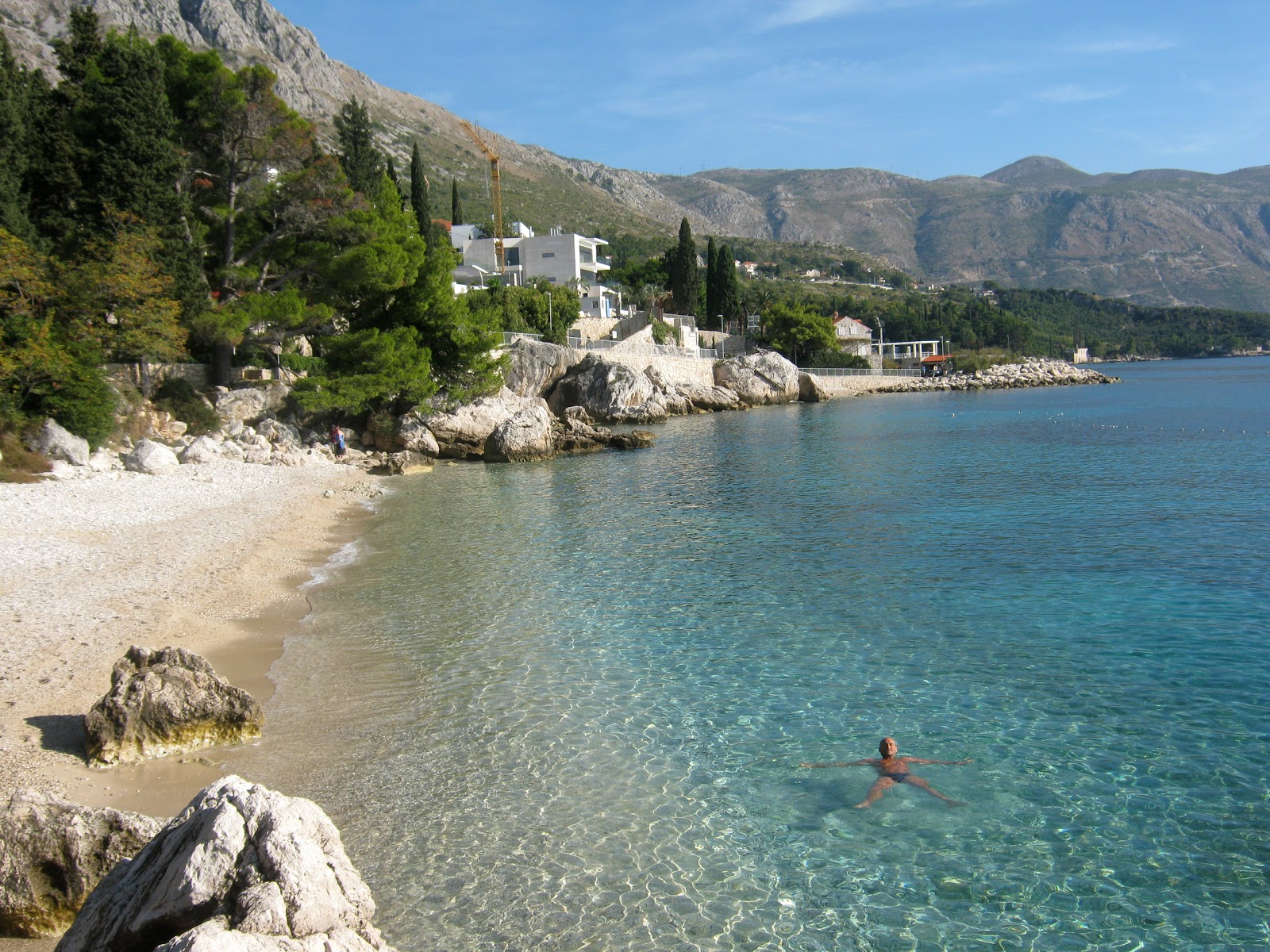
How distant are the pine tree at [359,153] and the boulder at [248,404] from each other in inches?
568

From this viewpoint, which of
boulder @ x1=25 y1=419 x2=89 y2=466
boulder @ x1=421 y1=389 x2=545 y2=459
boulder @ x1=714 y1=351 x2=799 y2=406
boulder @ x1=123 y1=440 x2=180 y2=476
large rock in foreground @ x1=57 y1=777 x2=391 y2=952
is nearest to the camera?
large rock in foreground @ x1=57 y1=777 x2=391 y2=952

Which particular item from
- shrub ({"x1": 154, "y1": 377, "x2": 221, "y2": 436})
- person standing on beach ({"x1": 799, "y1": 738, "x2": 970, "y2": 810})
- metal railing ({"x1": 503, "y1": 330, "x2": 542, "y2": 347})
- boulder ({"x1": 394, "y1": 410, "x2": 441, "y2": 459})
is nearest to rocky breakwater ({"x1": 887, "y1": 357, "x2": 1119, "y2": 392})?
metal railing ({"x1": 503, "y1": 330, "x2": 542, "y2": 347})

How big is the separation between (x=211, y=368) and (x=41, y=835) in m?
31.5

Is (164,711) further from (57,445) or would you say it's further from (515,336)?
(515,336)

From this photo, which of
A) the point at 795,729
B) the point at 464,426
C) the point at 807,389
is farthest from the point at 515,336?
the point at 795,729

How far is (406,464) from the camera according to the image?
98.4 ft

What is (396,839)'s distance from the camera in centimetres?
684

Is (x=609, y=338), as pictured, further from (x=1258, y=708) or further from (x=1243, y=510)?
(x=1258, y=708)

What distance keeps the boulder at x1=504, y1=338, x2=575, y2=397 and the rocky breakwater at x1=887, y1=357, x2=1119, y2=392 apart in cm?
4253

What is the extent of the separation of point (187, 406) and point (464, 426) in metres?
10.1

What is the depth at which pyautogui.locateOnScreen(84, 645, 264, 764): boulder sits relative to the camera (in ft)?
25.3

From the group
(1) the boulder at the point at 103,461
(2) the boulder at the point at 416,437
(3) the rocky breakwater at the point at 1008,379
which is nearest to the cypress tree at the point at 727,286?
(3) the rocky breakwater at the point at 1008,379

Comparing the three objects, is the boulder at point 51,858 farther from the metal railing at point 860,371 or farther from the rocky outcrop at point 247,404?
the metal railing at point 860,371

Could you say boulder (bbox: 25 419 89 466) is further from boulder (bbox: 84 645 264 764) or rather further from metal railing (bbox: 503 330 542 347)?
metal railing (bbox: 503 330 542 347)
